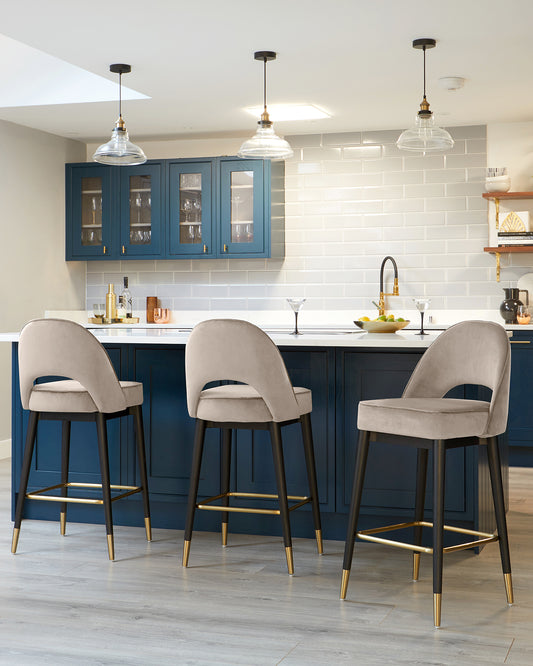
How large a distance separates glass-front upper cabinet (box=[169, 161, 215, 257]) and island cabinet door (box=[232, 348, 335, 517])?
9.80 feet

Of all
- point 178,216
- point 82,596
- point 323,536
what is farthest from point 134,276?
point 82,596

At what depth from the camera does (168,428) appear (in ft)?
13.9

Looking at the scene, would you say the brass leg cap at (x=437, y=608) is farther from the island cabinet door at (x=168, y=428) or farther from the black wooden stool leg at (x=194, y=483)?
the island cabinet door at (x=168, y=428)

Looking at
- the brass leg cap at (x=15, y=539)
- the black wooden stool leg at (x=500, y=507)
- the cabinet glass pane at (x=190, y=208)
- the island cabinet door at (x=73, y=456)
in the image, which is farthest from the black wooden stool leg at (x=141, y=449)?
the cabinet glass pane at (x=190, y=208)

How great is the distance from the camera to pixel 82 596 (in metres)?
3.28

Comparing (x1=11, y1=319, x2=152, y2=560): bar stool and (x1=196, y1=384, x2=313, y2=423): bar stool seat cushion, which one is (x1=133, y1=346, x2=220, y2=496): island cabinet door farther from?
(x1=196, y1=384, x2=313, y2=423): bar stool seat cushion

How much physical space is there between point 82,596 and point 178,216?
412 cm

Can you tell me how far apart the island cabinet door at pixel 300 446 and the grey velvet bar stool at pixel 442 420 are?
1.91 ft

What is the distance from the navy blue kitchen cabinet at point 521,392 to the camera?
6.05 metres

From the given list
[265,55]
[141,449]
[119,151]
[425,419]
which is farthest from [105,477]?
[265,55]

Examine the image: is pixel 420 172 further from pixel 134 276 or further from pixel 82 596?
pixel 82 596

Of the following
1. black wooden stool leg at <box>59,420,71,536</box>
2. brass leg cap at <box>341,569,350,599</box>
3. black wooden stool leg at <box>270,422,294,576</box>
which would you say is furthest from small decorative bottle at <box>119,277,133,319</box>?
brass leg cap at <box>341,569,350,599</box>

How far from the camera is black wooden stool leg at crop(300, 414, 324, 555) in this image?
3.72 m

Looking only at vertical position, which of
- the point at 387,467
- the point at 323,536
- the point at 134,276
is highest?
the point at 134,276
